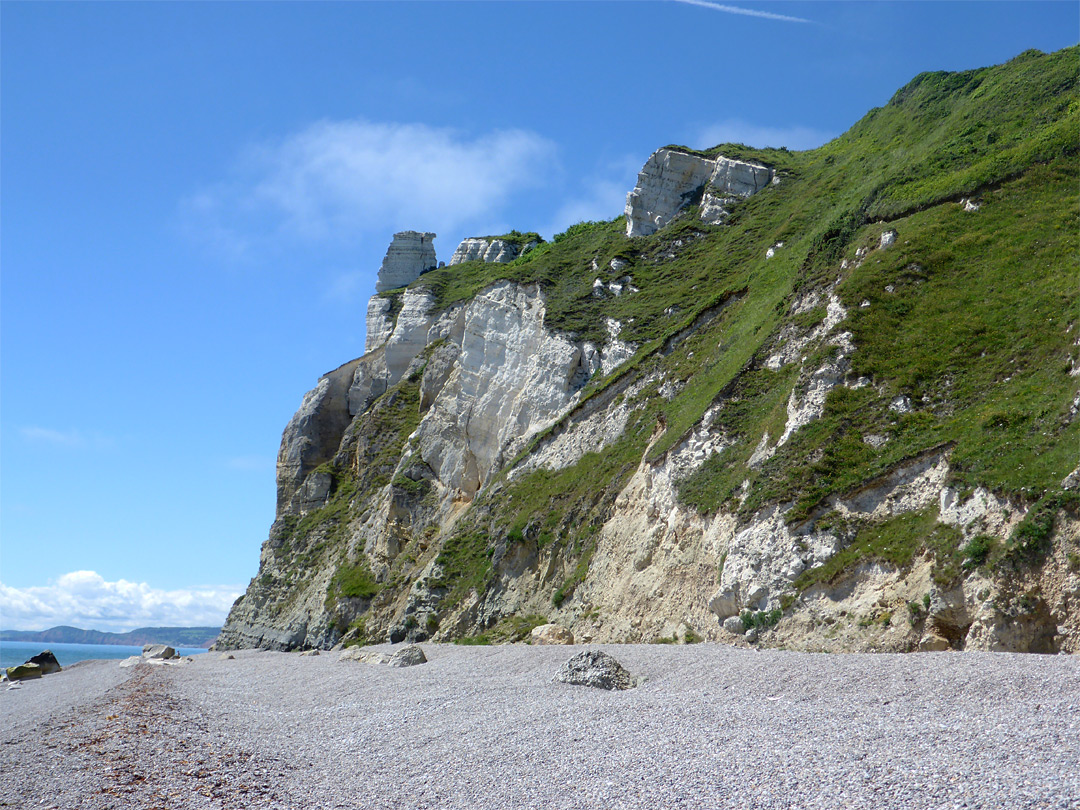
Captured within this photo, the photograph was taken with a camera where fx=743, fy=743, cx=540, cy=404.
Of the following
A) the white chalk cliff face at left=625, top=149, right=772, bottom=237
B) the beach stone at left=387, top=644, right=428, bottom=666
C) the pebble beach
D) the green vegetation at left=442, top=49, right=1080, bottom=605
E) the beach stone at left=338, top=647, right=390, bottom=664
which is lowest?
Result: the beach stone at left=338, top=647, right=390, bottom=664

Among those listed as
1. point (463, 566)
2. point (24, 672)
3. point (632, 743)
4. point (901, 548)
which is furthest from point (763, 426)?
point (24, 672)

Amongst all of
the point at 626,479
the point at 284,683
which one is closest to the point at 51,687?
the point at 284,683

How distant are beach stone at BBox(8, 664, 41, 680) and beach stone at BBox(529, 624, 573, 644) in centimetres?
2881

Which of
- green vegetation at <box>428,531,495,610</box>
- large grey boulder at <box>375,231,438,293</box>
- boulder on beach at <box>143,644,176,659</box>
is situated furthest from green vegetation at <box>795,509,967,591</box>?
large grey boulder at <box>375,231,438,293</box>

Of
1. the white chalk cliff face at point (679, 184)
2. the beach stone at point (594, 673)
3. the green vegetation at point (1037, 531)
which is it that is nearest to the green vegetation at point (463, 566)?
the beach stone at point (594, 673)

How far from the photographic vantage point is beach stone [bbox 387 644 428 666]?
25.5 m

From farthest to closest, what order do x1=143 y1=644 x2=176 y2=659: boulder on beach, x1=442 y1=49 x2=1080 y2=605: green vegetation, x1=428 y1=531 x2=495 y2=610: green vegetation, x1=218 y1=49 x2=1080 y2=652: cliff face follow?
x1=143 y1=644 x2=176 y2=659: boulder on beach < x1=428 y1=531 x2=495 y2=610: green vegetation < x1=442 y1=49 x2=1080 y2=605: green vegetation < x1=218 y1=49 x2=1080 y2=652: cliff face

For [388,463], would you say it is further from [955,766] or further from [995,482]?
[955,766]

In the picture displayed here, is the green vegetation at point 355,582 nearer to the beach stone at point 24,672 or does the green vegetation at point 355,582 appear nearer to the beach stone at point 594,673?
the beach stone at point 24,672

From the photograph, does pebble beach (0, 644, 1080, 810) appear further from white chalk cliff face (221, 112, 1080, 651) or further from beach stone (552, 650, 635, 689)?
white chalk cliff face (221, 112, 1080, 651)

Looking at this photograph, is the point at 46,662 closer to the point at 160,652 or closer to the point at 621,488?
the point at 160,652

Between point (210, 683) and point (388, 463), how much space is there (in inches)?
1350

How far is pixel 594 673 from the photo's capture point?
16.7m

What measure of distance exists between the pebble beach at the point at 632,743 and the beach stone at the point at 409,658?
6471mm
